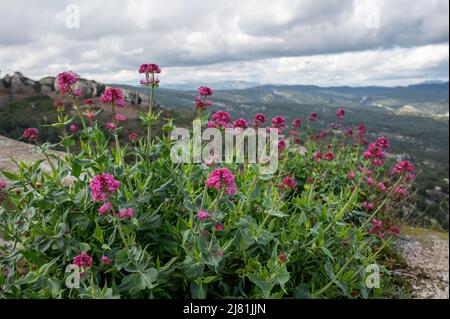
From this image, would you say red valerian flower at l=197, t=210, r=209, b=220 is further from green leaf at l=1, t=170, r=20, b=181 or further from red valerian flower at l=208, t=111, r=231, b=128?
green leaf at l=1, t=170, r=20, b=181

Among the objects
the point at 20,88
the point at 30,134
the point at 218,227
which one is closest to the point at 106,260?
the point at 218,227

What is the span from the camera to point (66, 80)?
4.38 m

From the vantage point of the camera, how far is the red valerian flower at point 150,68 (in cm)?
466

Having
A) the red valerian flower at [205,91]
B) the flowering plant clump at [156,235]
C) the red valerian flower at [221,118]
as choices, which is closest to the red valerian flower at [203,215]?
the flowering plant clump at [156,235]

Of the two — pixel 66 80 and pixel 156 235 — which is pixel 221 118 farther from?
pixel 66 80

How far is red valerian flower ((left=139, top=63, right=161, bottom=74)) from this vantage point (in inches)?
184

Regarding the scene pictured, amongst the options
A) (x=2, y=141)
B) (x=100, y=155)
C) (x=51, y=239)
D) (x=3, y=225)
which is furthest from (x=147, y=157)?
(x=2, y=141)

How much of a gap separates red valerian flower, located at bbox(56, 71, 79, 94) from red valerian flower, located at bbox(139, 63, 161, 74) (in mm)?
796

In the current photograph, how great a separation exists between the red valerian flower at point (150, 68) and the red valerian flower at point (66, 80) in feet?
2.61

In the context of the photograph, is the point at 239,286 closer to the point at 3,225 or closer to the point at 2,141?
the point at 3,225

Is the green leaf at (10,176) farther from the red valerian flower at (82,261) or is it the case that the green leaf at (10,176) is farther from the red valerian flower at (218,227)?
the red valerian flower at (218,227)

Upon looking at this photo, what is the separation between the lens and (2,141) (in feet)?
36.2

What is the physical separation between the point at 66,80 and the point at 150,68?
3.34ft

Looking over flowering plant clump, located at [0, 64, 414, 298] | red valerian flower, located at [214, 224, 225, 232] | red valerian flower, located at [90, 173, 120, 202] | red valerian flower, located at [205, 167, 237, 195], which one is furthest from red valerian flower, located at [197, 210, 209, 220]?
red valerian flower, located at [90, 173, 120, 202]
